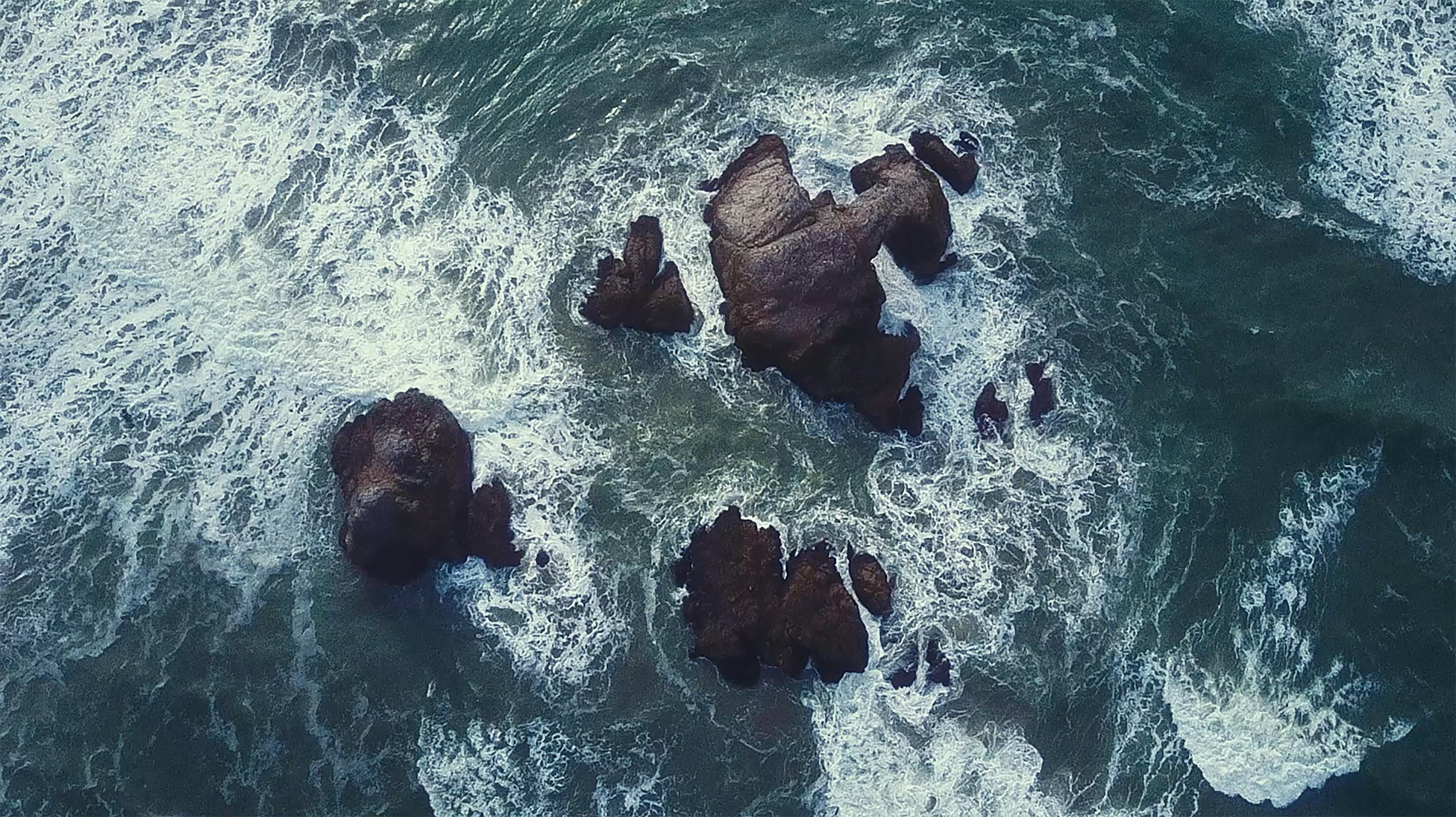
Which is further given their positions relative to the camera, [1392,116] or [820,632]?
[1392,116]

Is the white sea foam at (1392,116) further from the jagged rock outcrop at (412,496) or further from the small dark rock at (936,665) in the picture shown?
the jagged rock outcrop at (412,496)

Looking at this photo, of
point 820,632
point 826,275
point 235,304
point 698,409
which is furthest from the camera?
point 235,304

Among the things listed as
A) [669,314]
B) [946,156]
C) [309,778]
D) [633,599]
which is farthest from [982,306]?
[309,778]

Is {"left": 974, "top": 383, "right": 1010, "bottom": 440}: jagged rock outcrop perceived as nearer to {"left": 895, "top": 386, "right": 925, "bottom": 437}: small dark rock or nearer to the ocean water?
the ocean water

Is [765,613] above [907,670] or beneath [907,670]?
above

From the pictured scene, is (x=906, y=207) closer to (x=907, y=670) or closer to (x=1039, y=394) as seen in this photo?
(x=1039, y=394)

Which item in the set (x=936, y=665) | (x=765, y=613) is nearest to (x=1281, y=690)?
(x=936, y=665)

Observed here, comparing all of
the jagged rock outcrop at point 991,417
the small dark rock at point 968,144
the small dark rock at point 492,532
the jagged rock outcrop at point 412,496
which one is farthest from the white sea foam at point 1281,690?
the jagged rock outcrop at point 412,496

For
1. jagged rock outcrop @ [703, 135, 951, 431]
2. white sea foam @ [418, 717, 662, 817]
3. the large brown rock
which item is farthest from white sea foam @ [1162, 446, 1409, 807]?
white sea foam @ [418, 717, 662, 817]
